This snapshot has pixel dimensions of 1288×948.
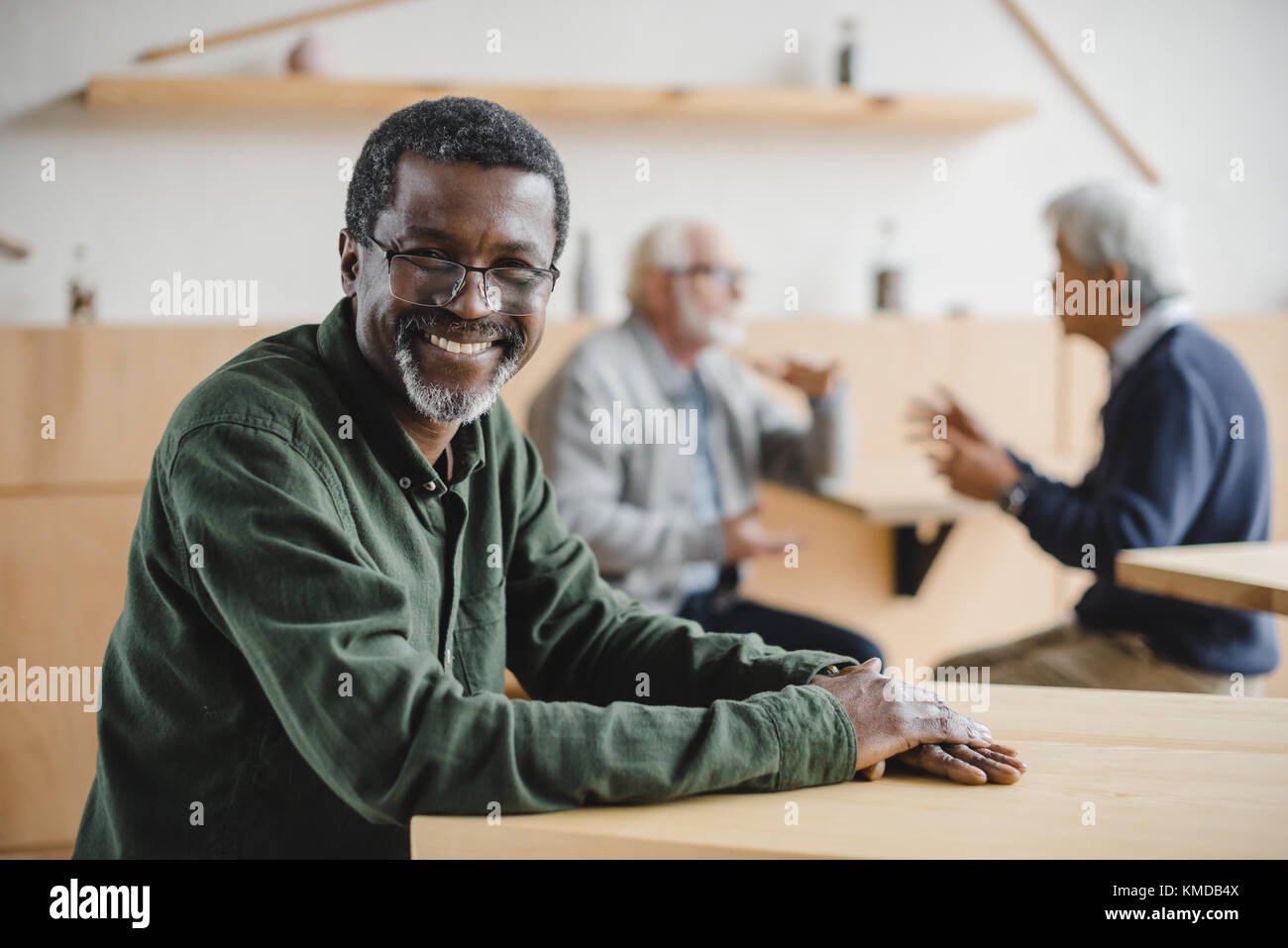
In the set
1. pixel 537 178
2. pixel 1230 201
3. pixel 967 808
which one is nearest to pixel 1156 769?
pixel 967 808

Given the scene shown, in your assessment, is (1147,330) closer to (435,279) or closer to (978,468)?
(978,468)

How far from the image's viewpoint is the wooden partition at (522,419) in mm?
2979

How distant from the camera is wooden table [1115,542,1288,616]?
170cm

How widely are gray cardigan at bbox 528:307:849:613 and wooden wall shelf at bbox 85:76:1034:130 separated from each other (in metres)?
1.03

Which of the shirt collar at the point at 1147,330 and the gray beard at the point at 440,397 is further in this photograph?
the shirt collar at the point at 1147,330

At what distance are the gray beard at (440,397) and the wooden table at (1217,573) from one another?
122 cm

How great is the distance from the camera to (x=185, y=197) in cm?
349

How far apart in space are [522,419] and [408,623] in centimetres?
243

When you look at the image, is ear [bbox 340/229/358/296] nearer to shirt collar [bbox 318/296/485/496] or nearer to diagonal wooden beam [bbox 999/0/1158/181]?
shirt collar [bbox 318/296/485/496]

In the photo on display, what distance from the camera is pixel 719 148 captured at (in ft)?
12.7

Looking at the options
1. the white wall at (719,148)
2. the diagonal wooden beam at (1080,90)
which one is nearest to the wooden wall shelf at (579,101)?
the white wall at (719,148)

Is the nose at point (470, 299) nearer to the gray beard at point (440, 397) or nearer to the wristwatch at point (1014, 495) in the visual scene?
the gray beard at point (440, 397)
